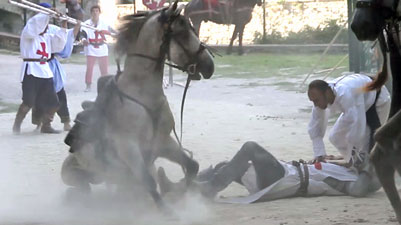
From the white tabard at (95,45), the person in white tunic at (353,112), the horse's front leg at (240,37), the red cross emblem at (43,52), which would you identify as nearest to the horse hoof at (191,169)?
the person in white tunic at (353,112)

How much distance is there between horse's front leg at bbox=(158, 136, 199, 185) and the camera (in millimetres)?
7007

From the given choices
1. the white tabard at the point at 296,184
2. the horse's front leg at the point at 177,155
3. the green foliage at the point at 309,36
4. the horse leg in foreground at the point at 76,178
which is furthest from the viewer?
the green foliage at the point at 309,36

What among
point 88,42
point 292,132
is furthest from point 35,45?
point 88,42

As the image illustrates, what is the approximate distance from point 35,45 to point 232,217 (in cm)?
634

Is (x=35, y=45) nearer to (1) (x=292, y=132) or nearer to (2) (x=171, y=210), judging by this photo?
(1) (x=292, y=132)

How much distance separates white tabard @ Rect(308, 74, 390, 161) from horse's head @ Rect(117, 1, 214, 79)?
119 cm

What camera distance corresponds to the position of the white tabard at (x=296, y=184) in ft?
23.7

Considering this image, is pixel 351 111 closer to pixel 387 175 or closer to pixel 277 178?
pixel 277 178

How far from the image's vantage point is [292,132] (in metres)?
11.4

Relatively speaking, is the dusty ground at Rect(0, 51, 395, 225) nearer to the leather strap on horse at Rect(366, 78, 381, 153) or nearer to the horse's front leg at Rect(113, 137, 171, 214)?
the horse's front leg at Rect(113, 137, 171, 214)

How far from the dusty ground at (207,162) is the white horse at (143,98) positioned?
1.28ft

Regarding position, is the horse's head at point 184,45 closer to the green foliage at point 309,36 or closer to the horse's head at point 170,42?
the horse's head at point 170,42

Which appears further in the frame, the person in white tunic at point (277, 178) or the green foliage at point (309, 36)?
the green foliage at point (309, 36)

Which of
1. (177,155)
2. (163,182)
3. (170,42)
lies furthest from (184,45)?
(163,182)
